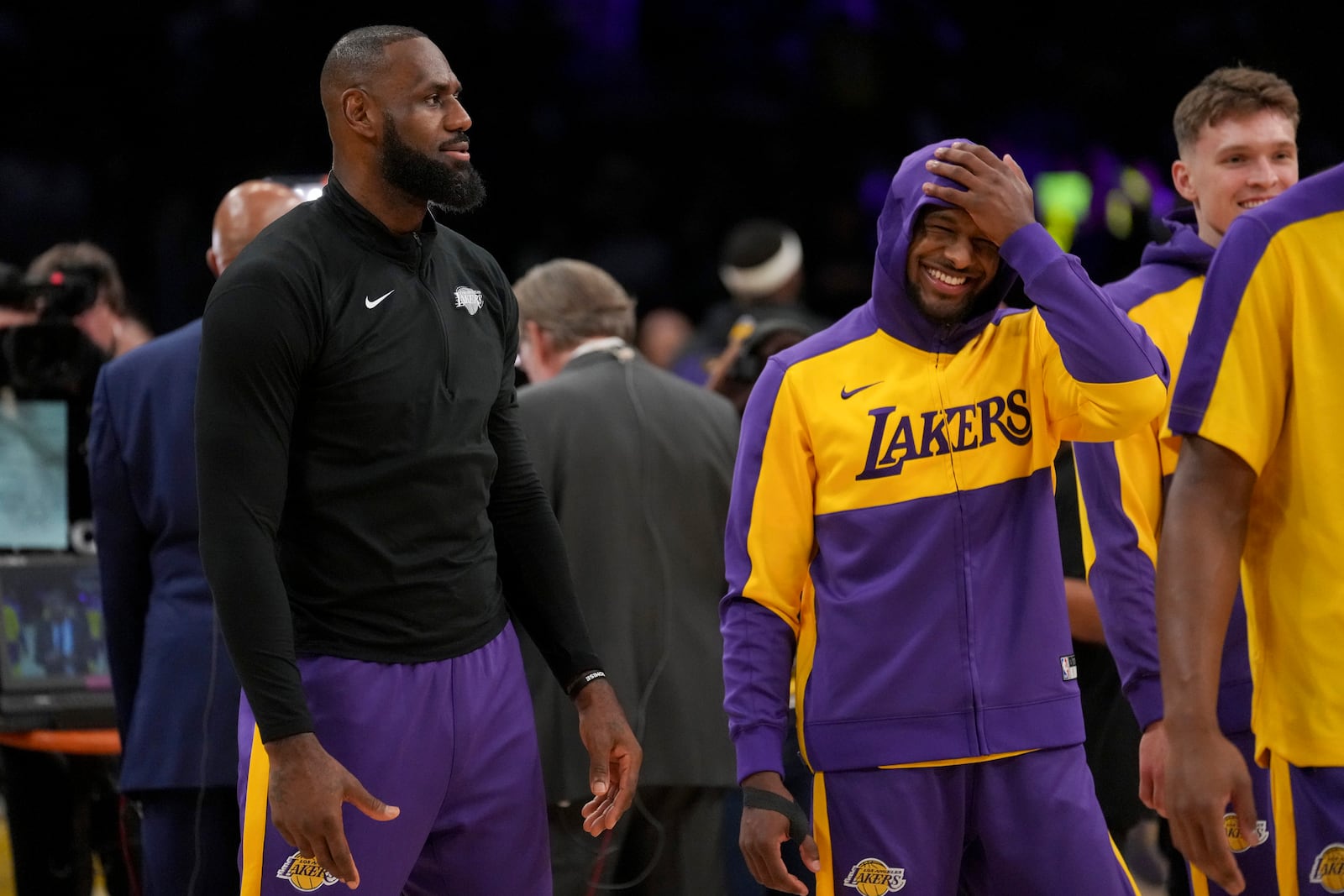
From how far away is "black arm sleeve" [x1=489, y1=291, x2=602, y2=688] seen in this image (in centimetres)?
251

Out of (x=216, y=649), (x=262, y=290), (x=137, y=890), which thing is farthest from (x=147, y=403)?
(x=137, y=890)

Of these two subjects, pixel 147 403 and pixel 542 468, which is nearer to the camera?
pixel 147 403

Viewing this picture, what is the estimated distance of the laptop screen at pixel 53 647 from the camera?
3961 millimetres

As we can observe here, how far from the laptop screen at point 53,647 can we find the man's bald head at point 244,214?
3.96 feet

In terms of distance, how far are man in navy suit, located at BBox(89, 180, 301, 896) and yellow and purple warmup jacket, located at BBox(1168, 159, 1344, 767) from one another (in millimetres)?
2058

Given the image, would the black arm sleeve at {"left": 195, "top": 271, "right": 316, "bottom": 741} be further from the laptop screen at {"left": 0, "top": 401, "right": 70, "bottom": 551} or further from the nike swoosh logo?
the laptop screen at {"left": 0, "top": 401, "right": 70, "bottom": 551}

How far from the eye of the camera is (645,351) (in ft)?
29.7

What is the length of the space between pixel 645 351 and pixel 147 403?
5.99 metres

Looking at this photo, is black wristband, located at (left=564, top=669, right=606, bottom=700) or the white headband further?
the white headband

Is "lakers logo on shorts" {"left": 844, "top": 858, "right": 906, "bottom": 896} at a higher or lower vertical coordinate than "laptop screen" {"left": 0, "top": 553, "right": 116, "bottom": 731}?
lower

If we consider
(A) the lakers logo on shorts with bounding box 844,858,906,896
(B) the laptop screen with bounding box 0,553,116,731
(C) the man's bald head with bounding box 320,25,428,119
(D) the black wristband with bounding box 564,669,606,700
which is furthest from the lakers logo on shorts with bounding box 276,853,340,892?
(B) the laptop screen with bounding box 0,553,116,731

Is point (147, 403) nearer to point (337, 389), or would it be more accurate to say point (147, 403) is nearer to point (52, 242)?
point (337, 389)

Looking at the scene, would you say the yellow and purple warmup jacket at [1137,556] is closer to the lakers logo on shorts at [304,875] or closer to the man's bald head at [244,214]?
the lakers logo on shorts at [304,875]

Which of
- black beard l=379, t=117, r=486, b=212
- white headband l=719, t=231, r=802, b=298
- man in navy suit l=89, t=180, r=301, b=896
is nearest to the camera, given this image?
black beard l=379, t=117, r=486, b=212
